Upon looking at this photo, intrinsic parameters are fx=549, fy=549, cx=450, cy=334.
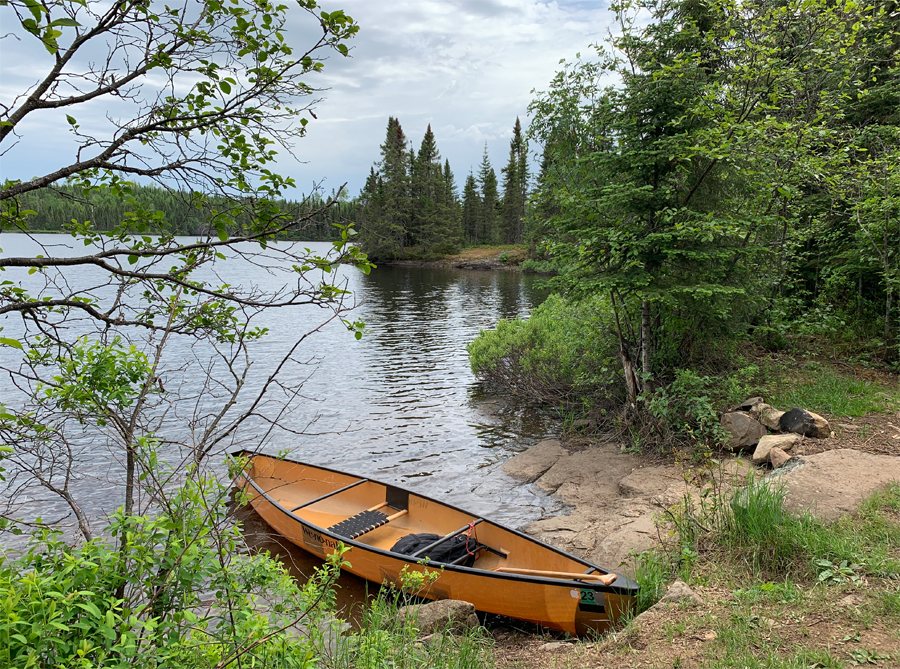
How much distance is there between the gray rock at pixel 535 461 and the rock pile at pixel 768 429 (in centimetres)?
338

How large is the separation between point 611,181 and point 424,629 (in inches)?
284

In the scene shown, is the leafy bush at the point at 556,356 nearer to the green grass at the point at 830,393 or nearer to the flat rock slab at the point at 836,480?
the green grass at the point at 830,393

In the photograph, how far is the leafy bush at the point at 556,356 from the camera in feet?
37.1

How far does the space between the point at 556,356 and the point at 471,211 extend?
7237 centimetres

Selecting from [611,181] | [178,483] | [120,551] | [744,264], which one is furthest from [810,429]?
[178,483]

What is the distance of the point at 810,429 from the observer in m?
8.35

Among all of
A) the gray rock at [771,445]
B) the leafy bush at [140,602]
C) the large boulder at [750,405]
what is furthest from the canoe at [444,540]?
the large boulder at [750,405]

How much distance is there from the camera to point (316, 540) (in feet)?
26.5

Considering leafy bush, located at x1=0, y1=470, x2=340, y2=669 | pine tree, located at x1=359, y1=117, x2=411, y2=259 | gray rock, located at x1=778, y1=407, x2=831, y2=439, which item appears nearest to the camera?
leafy bush, located at x1=0, y1=470, x2=340, y2=669

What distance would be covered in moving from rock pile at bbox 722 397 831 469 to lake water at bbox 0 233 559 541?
3206mm

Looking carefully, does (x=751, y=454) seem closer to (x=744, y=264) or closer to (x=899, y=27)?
(x=744, y=264)

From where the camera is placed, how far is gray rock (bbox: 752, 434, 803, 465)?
8047 millimetres

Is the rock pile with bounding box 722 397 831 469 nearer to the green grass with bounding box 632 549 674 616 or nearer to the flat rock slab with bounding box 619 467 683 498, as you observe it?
the flat rock slab with bounding box 619 467 683 498

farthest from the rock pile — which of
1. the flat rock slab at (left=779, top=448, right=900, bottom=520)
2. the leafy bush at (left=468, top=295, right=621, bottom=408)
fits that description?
the leafy bush at (left=468, top=295, right=621, bottom=408)
